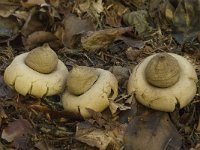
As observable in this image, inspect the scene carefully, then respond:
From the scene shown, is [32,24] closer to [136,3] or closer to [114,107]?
[136,3]

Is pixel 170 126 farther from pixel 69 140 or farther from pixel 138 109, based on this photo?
pixel 69 140

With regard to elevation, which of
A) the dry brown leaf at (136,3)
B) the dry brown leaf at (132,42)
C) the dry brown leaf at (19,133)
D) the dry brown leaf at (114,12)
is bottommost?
the dry brown leaf at (19,133)

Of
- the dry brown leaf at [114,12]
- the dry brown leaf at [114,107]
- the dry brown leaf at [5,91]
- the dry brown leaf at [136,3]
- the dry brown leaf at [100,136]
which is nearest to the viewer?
the dry brown leaf at [100,136]

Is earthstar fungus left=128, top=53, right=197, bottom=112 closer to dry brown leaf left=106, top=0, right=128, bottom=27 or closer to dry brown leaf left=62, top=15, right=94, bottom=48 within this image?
dry brown leaf left=62, top=15, right=94, bottom=48

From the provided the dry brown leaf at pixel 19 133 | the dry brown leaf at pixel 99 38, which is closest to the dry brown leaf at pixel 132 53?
the dry brown leaf at pixel 99 38

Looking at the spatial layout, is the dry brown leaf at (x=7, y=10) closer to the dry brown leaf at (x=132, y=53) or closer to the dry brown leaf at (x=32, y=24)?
the dry brown leaf at (x=32, y=24)

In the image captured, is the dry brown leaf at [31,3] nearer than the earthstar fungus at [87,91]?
No

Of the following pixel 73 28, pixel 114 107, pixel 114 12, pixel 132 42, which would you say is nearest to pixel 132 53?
pixel 132 42

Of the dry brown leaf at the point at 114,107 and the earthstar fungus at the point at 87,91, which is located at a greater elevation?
the earthstar fungus at the point at 87,91
